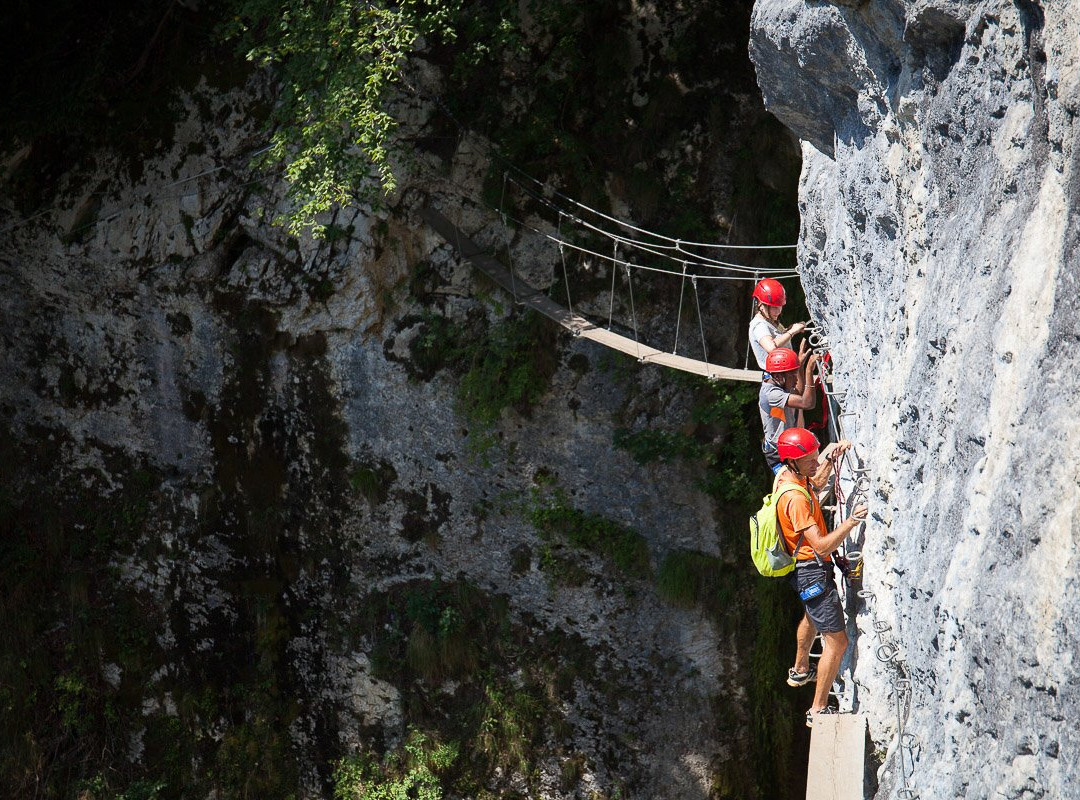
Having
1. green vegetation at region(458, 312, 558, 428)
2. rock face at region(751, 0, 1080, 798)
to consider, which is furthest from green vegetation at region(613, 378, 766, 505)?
rock face at region(751, 0, 1080, 798)

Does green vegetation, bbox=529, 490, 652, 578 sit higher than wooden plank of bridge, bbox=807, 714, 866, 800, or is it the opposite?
green vegetation, bbox=529, 490, 652, 578

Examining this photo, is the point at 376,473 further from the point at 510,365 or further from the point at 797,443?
the point at 797,443

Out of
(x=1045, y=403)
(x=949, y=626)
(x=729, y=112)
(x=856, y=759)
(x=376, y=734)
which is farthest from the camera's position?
(x=376, y=734)

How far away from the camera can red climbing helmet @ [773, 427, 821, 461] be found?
3660mm

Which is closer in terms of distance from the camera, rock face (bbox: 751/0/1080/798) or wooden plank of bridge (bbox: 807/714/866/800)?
rock face (bbox: 751/0/1080/798)

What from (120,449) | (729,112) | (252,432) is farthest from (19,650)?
(729,112)

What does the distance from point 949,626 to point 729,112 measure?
4.67m

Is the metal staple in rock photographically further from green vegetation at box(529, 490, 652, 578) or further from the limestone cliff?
green vegetation at box(529, 490, 652, 578)

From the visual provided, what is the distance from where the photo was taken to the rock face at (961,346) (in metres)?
2.14

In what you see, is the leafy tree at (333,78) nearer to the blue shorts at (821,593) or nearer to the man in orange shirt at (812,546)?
the man in orange shirt at (812,546)

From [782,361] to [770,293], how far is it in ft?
1.42

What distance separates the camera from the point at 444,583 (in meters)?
7.39

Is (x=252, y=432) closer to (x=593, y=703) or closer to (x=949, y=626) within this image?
(x=593, y=703)

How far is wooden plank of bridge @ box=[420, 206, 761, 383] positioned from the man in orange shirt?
195 centimetres
